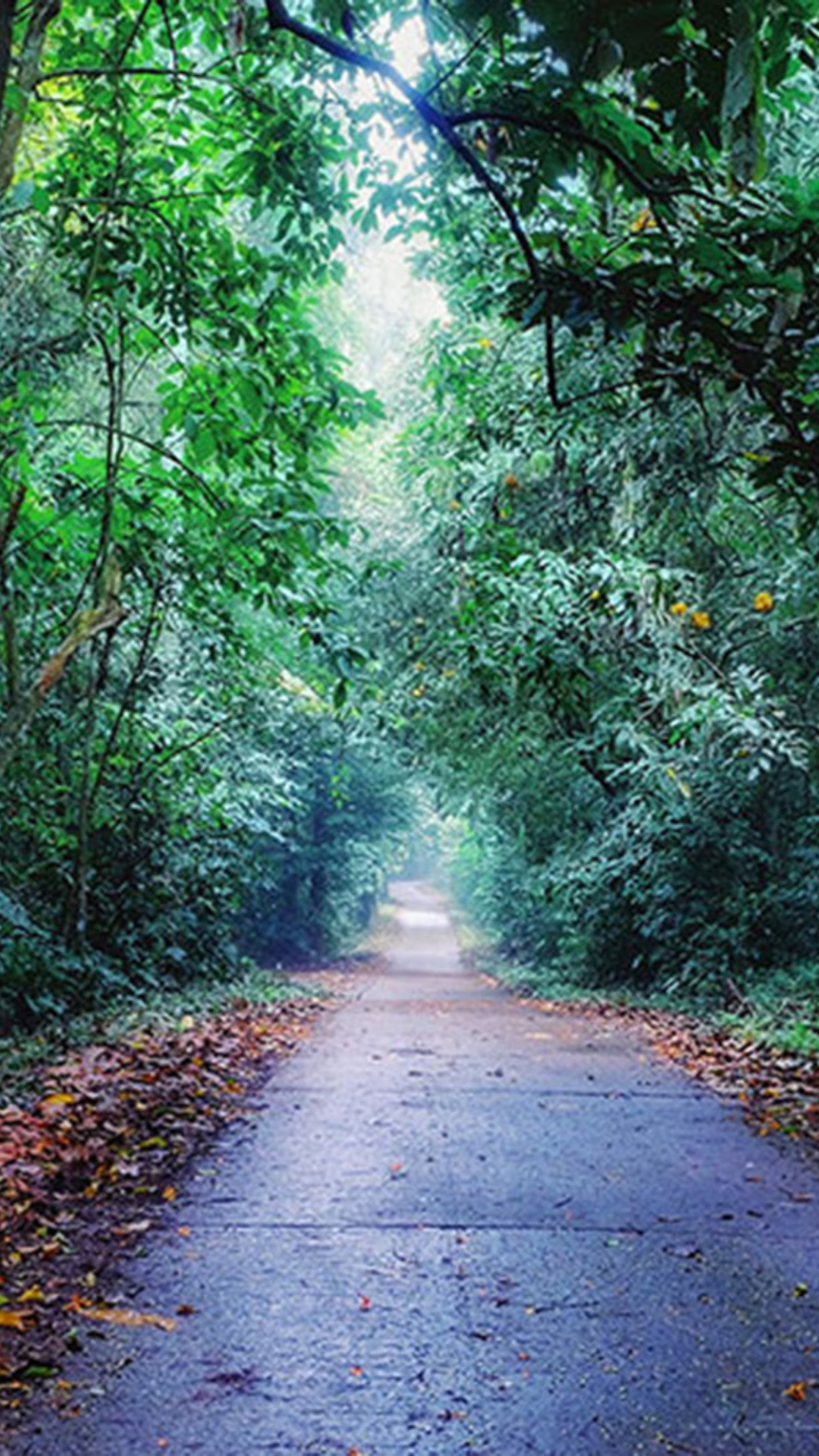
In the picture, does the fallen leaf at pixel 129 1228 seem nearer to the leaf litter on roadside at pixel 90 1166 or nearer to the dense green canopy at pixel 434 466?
the leaf litter on roadside at pixel 90 1166

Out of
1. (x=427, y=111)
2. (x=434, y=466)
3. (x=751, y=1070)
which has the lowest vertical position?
(x=751, y=1070)

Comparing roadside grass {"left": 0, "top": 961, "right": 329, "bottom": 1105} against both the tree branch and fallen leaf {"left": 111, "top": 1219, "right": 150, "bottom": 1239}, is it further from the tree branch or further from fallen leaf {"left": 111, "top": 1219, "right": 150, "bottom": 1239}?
the tree branch

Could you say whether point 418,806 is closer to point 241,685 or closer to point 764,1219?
point 241,685

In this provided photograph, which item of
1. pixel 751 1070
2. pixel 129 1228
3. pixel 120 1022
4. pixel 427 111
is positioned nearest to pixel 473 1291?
pixel 129 1228

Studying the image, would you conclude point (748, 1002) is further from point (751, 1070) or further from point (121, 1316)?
point (121, 1316)

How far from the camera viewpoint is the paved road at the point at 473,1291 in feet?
9.07

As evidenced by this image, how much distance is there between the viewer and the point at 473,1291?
3607 millimetres

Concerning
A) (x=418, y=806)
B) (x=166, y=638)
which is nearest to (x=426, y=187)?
(x=166, y=638)

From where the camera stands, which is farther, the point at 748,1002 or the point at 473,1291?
the point at 748,1002

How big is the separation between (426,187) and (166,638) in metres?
7.14

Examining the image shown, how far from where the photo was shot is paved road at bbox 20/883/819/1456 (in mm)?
2764

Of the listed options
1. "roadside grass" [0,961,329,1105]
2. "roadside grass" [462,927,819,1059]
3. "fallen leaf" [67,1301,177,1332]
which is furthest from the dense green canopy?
"fallen leaf" [67,1301,177,1332]

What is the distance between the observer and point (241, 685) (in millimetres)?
10820

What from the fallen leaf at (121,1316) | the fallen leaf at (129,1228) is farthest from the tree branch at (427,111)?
the fallen leaf at (129,1228)
